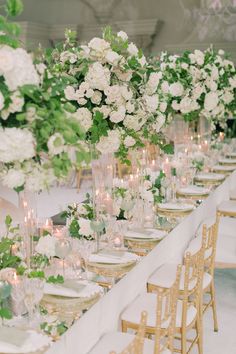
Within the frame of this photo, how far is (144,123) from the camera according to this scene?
3822mm

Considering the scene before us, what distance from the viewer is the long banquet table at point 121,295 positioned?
2713 millimetres

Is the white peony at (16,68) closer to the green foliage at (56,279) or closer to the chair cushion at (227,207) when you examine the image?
the green foliage at (56,279)

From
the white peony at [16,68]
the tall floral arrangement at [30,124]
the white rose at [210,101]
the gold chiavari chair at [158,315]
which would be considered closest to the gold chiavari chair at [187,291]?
the gold chiavari chair at [158,315]

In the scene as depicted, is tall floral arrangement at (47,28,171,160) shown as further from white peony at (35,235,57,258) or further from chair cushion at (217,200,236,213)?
chair cushion at (217,200,236,213)

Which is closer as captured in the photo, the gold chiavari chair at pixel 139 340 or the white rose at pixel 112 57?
the gold chiavari chair at pixel 139 340

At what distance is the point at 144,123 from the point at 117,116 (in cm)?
35

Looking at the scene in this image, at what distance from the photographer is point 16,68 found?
2033 mm

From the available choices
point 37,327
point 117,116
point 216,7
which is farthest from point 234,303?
point 216,7

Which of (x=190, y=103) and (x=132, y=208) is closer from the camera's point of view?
(x=132, y=208)

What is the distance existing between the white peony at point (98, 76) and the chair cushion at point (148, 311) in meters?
1.33

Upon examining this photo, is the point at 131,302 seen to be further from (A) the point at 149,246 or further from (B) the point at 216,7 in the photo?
(B) the point at 216,7

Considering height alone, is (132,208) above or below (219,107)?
below

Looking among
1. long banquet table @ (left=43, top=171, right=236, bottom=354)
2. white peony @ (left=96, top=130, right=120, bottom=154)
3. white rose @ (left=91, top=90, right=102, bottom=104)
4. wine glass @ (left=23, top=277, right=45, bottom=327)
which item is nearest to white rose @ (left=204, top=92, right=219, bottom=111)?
long banquet table @ (left=43, top=171, right=236, bottom=354)

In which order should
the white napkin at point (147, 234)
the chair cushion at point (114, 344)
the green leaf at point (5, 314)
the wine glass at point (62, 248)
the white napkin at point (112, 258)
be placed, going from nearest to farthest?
the green leaf at point (5, 314)
the chair cushion at point (114, 344)
the wine glass at point (62, 248)
the white napkin at point (112, 258)
the white napkin at point (147, 234)
